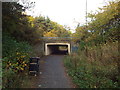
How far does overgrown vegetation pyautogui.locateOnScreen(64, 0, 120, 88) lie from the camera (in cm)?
421

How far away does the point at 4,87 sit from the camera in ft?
10.5

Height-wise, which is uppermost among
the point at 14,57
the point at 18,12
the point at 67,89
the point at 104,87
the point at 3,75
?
the point at 18,12

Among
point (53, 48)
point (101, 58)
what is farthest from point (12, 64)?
point (53, 48)

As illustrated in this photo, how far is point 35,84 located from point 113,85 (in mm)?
3019

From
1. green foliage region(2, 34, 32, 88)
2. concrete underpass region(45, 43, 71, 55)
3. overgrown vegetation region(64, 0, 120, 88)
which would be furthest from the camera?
concrete underpass region(45, 43, 71, 55)

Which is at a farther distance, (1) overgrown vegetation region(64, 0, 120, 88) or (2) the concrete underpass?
(2) the concrete underpass

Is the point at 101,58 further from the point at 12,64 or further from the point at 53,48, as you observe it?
the point at 53,48

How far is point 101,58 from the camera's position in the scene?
6270 mm

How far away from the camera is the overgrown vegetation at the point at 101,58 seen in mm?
4207

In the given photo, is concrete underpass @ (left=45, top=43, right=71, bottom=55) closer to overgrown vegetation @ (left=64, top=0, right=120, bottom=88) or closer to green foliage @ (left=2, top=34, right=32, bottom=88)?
overgrown vegetation @ (left=64, top=0, right=120, bottom=88)

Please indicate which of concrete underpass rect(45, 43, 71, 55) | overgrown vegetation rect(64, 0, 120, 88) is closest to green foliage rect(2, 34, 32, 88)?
overgrown vegetation rect(64, 0, 120, 88)

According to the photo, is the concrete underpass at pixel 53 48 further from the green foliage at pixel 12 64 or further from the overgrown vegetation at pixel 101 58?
the green foliage at pixel 12 64

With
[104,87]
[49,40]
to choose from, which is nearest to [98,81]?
[104,87]

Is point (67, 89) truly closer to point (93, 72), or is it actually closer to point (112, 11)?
point (93, 72)
